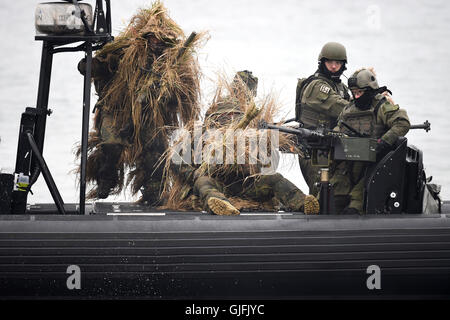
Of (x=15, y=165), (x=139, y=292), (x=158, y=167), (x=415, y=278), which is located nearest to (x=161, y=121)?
(x=158, y=167)

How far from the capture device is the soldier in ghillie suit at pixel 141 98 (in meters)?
6.66

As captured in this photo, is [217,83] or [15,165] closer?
[15,165]

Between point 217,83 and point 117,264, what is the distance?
208cm

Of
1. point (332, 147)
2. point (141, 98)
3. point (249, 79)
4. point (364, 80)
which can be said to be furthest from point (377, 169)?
point (141, 98)

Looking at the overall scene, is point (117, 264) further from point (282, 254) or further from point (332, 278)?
point (332, 278)

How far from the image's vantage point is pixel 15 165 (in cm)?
557

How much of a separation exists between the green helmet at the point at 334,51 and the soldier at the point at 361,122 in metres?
0.87

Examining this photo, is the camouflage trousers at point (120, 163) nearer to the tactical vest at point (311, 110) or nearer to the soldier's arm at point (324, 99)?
the tactical vest at point (311, 110)

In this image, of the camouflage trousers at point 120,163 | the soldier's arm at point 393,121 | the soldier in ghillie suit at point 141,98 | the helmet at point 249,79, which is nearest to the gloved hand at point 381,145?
the soldier's arm at point 393,121

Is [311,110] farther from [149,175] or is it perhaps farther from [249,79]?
[149,175]

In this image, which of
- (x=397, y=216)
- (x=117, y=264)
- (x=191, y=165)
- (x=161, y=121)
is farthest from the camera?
(x=161, y=121)

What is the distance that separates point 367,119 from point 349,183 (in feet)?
1.61

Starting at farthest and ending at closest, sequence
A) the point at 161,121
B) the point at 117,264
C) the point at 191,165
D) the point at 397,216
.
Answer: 1. the point at 161,121
2. the point at 191,165
3. the point at 397,216
4. the point at 117,264

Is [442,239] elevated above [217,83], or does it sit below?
below
